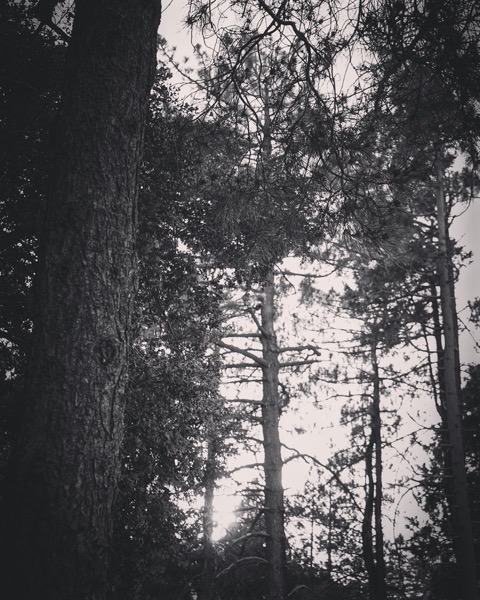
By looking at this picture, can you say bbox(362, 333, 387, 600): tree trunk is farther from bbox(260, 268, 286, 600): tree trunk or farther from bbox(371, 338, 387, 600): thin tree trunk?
bbox(260, 268, 286, 600): tree trunk

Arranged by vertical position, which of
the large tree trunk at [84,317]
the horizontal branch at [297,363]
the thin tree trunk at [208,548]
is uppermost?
the horizontal branch at [297,363]

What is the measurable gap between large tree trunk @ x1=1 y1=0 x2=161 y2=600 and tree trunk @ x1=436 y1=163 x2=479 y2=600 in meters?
7.22

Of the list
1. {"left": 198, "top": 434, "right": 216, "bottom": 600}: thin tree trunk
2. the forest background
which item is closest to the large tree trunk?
the forest background

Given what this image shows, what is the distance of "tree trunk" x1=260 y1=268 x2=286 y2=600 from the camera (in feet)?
22.8

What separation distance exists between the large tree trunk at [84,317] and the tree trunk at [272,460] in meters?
4.56

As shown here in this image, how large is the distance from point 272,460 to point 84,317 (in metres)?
7.25

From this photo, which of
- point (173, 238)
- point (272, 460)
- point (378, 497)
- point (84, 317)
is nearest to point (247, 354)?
point (272, 460)

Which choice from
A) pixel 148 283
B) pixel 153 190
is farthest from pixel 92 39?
pixel 148 283

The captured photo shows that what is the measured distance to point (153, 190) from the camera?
180 inches

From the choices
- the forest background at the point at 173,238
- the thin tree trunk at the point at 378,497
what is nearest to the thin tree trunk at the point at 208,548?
the forest background at the point at 173,238

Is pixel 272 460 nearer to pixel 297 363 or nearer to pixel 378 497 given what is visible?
pixel 297 363

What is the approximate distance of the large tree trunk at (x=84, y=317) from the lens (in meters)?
1.32

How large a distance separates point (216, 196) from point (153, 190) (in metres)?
0.84

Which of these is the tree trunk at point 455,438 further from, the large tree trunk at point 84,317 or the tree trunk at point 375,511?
the large tree trunk at point 84,317
